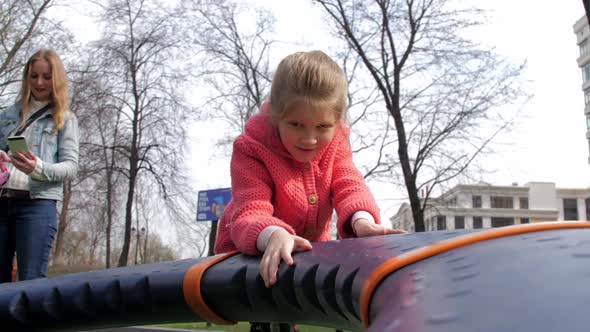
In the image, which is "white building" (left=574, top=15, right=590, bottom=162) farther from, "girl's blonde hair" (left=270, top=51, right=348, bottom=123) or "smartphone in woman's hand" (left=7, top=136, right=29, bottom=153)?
"girl's blonde hair" (left=270, top=51, right=348, bottom=123)

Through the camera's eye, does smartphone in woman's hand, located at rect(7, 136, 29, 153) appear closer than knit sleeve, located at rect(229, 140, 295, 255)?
No

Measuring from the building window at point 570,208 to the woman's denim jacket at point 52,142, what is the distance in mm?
67543

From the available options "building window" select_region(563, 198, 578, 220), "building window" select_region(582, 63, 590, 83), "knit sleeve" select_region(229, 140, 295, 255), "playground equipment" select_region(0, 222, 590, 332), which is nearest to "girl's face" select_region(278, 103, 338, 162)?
"knit sleeve" select_region(229, 140, 295, 255)

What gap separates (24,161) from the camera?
244cm

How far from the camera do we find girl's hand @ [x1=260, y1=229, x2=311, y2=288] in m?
1.03

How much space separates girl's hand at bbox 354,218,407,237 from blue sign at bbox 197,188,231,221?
15.1m

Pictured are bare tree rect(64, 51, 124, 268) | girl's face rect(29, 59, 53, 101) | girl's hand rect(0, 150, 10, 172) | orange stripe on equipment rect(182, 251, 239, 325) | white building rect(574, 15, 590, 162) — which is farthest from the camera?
white building rect(574, 15, 590, 162)

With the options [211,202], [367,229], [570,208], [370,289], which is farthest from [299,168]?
[570,208]

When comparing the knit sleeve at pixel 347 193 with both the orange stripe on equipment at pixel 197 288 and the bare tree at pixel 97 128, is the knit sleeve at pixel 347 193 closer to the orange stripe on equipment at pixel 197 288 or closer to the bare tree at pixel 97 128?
the orange stripe on equipment at pixel 197 288

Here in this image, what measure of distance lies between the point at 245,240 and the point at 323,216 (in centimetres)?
54

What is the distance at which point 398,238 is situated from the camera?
2.78ft

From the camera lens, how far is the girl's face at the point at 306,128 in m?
1.47

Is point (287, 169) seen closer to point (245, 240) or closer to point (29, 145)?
point (245, 240)

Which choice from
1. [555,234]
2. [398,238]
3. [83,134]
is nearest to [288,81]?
[398,238]
